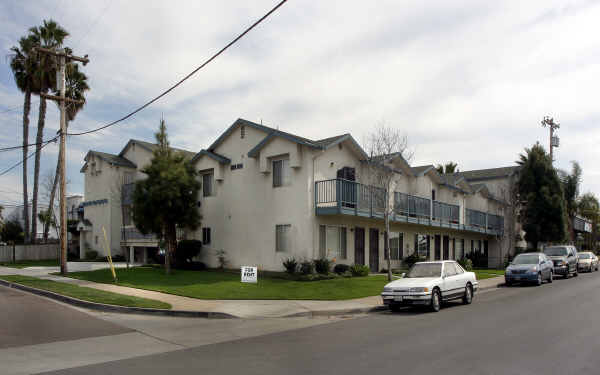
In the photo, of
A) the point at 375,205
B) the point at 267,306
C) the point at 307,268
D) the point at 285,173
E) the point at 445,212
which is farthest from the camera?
the point at 445,212

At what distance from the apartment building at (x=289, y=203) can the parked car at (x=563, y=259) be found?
236 inches

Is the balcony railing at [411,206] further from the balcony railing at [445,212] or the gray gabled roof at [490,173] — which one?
the gray gabled roof at [490,173]

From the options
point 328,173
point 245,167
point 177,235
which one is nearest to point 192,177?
point 245,167

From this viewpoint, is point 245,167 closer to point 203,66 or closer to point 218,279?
point 218,279

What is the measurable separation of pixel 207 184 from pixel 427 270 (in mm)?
16102

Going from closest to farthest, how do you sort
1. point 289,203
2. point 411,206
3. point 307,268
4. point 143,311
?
point 143,311 < point 307,268 < point 289,203 < point 411,206

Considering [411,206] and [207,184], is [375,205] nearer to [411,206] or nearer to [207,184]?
[411,206]

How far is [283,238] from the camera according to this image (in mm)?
23688

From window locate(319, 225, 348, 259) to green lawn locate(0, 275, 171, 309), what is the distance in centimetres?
966

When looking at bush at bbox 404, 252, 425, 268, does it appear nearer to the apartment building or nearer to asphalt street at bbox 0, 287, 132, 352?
the apartment building

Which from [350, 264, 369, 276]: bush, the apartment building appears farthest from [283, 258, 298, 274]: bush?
[350, 264, 369, 276]: bush

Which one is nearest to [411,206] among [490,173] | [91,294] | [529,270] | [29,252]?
[529,270]

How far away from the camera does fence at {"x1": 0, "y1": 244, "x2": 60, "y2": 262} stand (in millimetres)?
36844

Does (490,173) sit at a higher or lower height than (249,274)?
higher
